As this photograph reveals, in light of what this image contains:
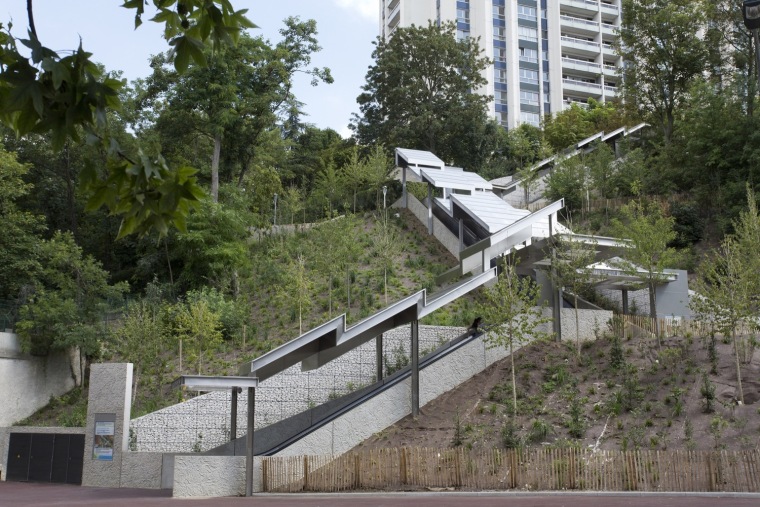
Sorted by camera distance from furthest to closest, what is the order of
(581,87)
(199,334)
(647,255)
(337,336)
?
(581,87), (199,334), (647,255), (337,336)

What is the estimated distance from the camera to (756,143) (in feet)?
143

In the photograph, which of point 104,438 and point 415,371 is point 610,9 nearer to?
point 415,371

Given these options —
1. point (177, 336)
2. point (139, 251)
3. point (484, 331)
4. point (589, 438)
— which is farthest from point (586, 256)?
point (139, 251)

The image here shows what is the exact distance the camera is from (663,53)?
180 feet

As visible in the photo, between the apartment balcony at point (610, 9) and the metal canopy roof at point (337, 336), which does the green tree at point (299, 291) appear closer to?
the metal canopy roof at point (337, 336)

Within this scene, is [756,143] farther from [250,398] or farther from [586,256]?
[250,398]

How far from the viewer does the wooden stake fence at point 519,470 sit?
17312 mm

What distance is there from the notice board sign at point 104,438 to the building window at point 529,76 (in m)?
71.8

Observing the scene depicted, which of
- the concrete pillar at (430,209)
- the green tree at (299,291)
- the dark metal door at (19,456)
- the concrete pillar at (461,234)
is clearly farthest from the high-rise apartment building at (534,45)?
the dark metal door at (19,456)

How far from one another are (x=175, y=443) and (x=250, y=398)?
21.4ft

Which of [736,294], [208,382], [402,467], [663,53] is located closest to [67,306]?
[208,382]

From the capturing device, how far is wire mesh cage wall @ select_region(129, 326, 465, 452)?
25.3 m

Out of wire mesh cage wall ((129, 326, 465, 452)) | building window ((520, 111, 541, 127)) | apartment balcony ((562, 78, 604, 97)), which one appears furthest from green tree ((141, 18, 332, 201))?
apartment balcony ((562, 78, 604, 97))

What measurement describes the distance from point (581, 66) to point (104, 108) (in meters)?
92.7
